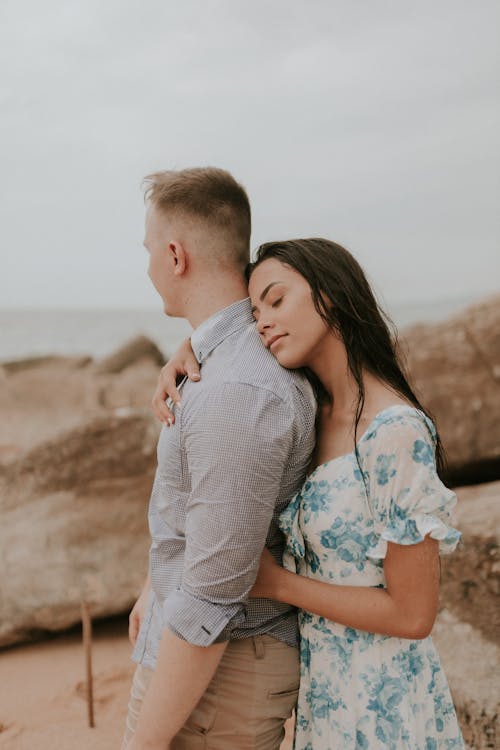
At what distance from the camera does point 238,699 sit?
1.98 meters

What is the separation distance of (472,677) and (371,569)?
A: 4.64 feet

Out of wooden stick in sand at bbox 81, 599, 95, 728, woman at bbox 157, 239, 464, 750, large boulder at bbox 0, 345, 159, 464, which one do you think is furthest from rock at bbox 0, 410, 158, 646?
large boulder at bbox 0, 345, 159, 464

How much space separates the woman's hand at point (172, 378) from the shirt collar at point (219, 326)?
0.04 meters

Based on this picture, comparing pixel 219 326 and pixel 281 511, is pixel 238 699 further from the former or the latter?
pixel 219 326

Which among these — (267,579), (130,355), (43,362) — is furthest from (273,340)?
(43,362)

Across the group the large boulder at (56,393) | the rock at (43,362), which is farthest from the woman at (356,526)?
the rock at (43,362)

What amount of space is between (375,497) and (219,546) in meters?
0.39

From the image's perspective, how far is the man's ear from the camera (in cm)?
211

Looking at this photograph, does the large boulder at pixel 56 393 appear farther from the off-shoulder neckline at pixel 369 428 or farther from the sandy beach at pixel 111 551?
the off-shoulder neckline at pixel 369 428

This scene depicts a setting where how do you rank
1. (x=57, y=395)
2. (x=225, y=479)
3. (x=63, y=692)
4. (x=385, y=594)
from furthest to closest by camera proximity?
(x=57, y=395), (x=63, y=692), (x=385, y=594), (x=225, y=479)

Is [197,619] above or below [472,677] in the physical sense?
above

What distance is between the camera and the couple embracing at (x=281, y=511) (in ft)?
5.76

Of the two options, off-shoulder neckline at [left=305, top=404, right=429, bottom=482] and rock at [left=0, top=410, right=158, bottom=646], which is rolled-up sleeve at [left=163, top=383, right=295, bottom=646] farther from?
rock at [left=0, top=410, right=158, bottom=646]

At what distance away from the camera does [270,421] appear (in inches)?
70.2
